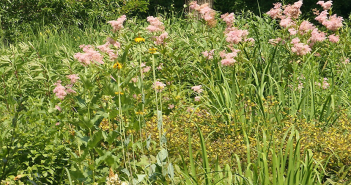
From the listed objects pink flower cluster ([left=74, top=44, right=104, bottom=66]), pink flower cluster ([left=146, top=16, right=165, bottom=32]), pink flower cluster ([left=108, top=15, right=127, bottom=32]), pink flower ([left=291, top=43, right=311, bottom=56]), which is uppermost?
pink flower cluster ([left=108, top=15, right=127, bottom=32])

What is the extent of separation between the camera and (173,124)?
12.0 ft

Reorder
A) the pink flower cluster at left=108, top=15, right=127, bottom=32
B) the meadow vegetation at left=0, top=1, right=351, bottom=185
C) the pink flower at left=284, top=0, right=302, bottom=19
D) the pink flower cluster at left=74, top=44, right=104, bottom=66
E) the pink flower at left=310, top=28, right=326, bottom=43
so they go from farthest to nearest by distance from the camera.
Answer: the pink flower at left=284, top=0, right=302, bottom=19 < the pink flower at left=310, top=28, right=326, bottom=43 < the pink flower cluster at left=108, top=15, right=127, bottom=32 < the pink flower cluster at left=74, top=44, right=104, bottom=66 < the meadow vegetation at left=0, top=1, right=351, bottom=185

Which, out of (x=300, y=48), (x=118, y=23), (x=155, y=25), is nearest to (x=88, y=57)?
(x=118, y=23)

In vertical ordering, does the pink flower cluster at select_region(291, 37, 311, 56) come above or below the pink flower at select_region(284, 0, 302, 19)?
below

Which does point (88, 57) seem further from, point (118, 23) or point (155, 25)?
point (155, 25)

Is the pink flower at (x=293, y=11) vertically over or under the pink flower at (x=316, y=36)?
over

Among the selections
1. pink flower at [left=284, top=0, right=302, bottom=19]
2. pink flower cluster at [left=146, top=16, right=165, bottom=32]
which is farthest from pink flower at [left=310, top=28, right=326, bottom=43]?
pink flower cluster at [left=146, top=16, right=165, bottom=32]

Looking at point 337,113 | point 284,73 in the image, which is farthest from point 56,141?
point 284,73

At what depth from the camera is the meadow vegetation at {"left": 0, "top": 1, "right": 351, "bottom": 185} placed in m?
2.58

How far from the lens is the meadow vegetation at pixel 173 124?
258cm

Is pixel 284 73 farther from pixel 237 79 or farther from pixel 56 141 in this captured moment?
pixel 56 141

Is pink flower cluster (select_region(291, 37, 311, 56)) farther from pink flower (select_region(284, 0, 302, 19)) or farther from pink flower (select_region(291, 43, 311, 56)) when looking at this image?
pink flower (select_region(284, 0, 302, 19))

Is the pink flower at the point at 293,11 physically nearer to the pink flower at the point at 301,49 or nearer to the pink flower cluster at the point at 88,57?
the pink flower at the point at 301,49

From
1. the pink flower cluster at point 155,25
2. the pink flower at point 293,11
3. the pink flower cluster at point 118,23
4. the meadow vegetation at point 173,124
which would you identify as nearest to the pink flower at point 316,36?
the meadow vegetation at point 173,124
